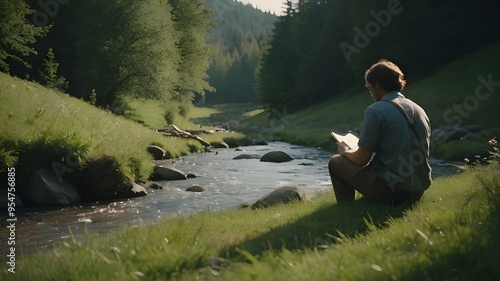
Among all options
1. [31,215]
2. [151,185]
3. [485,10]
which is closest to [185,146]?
[151,185]

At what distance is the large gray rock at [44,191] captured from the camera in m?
11.9

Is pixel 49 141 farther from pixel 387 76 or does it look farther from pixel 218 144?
pixel 218 144

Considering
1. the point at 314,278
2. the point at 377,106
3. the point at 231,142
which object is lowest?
the point at 231,142

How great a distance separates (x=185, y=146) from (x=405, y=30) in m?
34.7

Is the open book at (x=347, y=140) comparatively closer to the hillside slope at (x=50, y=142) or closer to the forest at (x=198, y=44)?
the hillside slope at (x=50, y=142)

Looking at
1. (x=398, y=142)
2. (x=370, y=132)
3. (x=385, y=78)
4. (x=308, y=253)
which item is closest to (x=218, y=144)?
(x=385, y=78)

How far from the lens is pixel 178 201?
42.7 feet

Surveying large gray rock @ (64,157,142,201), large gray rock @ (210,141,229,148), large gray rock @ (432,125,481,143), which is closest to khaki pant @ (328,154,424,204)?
large gray rock @ (64,157,142,201)

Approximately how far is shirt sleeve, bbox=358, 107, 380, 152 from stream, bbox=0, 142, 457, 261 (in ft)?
12.2

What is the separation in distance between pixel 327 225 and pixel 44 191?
8751mm

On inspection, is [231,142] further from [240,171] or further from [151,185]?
[151,185]

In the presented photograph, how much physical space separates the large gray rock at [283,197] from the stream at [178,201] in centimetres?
157

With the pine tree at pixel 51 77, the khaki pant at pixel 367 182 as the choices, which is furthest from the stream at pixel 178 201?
the pine tree at pixel 51 77

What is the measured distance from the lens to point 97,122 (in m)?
18.6
